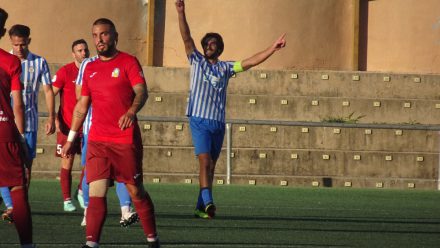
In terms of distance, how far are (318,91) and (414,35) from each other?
4054mm

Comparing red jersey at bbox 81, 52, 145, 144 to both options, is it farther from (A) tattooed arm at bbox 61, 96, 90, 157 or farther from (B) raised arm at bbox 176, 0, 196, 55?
(B) raised arm at bbox 176, 0, 196, 55

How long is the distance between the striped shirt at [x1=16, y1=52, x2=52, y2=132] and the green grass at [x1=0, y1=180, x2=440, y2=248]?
1085mm

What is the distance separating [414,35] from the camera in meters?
30.0

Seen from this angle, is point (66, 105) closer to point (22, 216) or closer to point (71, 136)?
point (71, 136)

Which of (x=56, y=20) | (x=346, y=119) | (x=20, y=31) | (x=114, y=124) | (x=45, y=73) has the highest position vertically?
(x=56, y=20)

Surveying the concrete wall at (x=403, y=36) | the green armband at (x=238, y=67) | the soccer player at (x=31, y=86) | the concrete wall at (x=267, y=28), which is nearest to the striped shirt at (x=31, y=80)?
the soccer player at (x=31, y=86)

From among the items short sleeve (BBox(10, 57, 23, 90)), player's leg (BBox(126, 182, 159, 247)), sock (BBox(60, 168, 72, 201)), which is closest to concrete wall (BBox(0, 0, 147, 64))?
sock (BBox(60, 168, 72, 201))

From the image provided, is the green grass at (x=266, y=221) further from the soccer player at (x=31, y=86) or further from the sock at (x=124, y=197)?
the soccer player at (x=31, y=86)

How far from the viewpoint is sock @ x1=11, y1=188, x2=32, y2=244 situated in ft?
31.7

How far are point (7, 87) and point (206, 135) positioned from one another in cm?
545

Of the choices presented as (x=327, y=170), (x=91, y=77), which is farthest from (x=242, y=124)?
→ (x=91, y=77)

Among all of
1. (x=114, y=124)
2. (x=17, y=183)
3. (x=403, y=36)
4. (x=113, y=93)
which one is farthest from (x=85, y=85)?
(x=403, y=36)

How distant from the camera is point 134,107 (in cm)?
1023

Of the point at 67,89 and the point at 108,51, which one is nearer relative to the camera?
the point at 108,51
